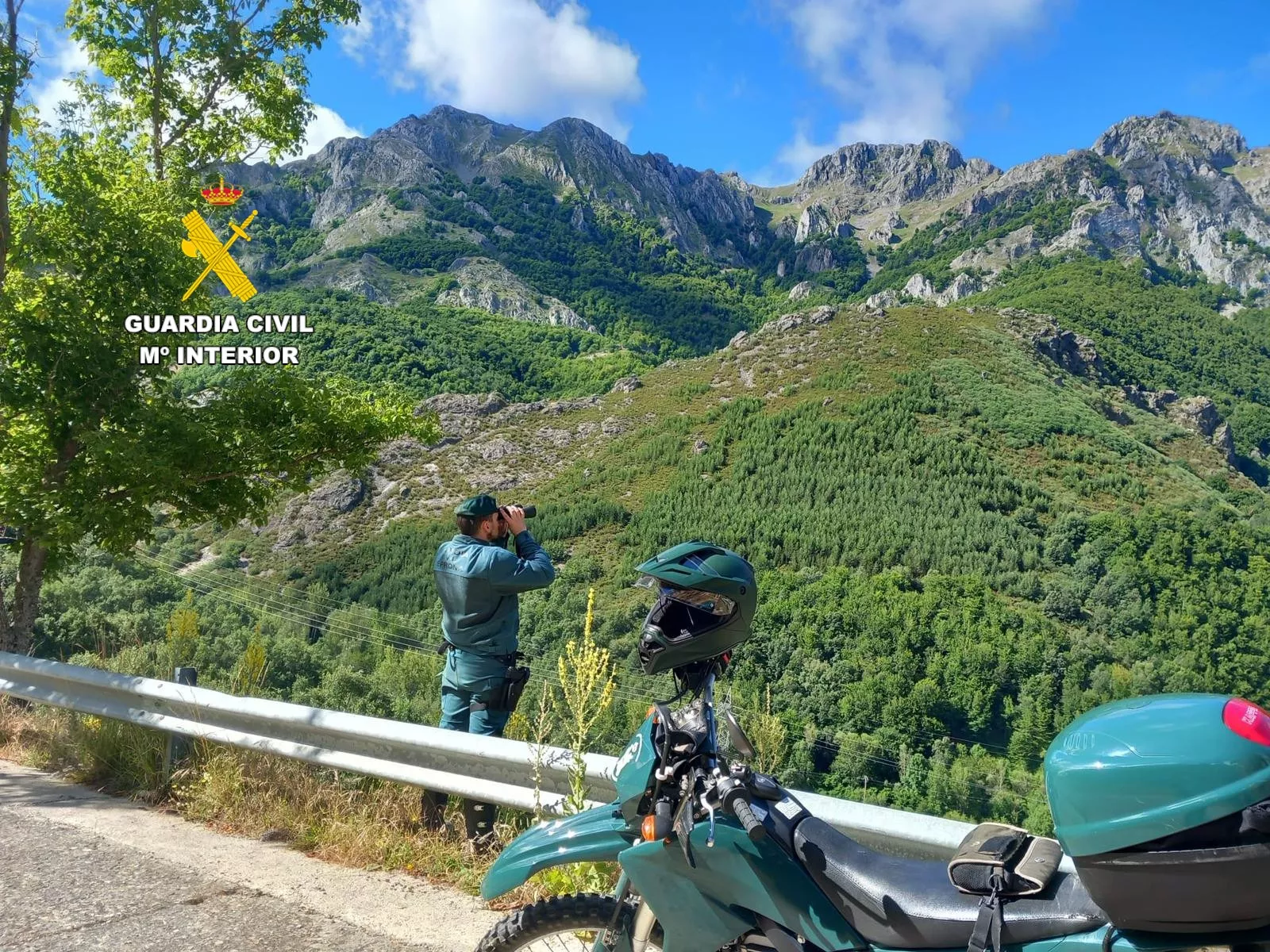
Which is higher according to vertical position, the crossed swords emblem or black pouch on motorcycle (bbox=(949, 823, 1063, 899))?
the crossed swords emblem

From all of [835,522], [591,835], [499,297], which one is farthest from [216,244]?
[499,297]

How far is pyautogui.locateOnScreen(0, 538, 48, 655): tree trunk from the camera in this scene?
8.26 meters

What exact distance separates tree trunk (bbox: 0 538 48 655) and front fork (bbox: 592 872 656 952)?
26.6 ft

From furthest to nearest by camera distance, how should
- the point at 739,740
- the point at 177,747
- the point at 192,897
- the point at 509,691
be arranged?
the point at 177,747, the point at 509,691, the point at 192,897, the point at 739,740

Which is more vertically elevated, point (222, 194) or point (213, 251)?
point (222, 194)

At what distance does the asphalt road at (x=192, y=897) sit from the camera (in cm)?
316

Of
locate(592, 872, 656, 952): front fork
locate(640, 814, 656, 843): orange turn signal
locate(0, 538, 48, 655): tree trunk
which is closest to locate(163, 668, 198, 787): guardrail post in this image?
locate(592, 872, 656, 952): front fork

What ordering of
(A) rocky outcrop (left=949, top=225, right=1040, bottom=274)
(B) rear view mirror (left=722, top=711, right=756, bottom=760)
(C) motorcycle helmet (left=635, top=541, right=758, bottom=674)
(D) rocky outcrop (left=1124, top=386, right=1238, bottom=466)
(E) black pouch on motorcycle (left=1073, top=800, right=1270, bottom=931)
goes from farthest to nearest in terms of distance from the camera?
(A) rocky outcrop (left=949, top=225, right=1040, bottom=274)
(D) rocky outcrop (left=1124, top=386, right=1238, bottom=466)
(C) motorcycle helmet (left=635, top=541, right=758, bottom=674)
(B) rear view mirror (left=722, top=711, right=756, bottom=760)
(E) black pouch on motorcycle (left=1073, top=800, right=1270, bottom=931)

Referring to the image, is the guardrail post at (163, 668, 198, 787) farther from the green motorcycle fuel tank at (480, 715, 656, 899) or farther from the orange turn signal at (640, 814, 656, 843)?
the orange turn signal at (640, 814, 656, 843)

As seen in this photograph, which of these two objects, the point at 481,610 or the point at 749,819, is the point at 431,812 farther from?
the point at 749,819

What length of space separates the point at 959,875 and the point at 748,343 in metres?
132

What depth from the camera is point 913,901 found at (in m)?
1.77

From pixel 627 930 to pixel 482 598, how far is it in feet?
7.14

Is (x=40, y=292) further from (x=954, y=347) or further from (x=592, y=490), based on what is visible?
(x=954, y=347)
